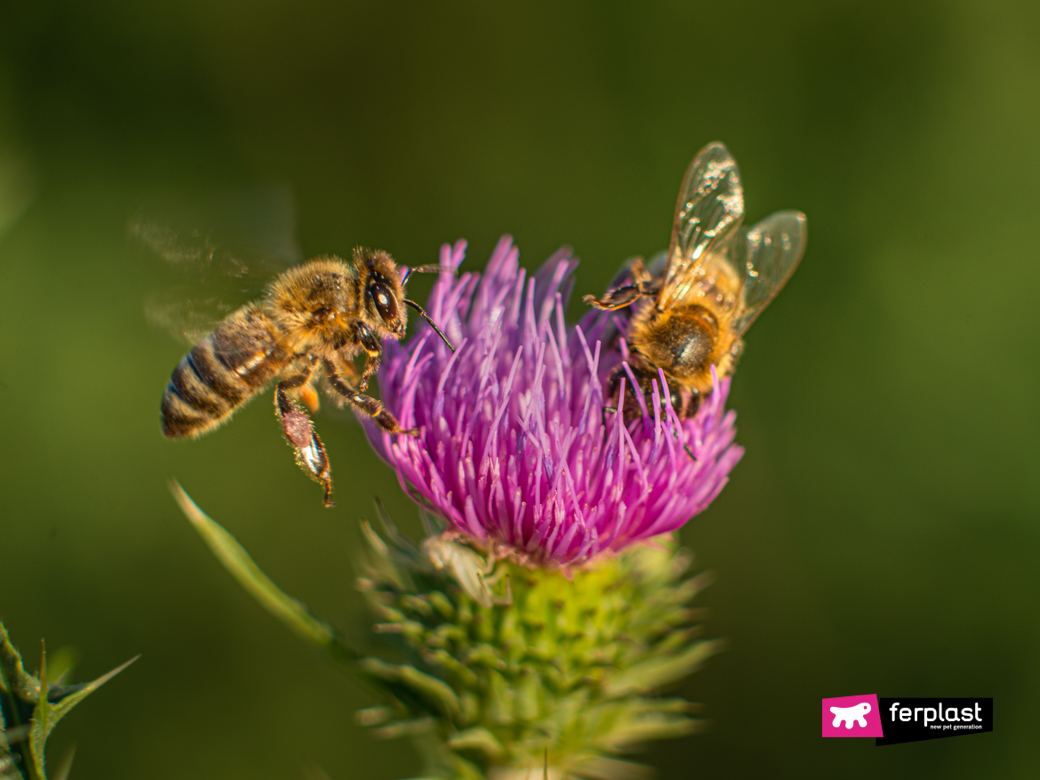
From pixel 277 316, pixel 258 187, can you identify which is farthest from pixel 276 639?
pixel 258 187

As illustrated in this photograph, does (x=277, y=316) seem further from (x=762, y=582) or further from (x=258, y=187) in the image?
(x=762, y=582)

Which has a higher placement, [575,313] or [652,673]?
[575,313]

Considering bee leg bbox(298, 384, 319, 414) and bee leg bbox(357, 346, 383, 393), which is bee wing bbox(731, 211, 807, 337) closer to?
bee leg bbox(357, 346, 383, 393)

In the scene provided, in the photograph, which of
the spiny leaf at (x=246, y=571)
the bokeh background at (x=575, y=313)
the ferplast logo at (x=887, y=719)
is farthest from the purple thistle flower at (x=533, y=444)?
the bokeh background at (x=575, y=313)

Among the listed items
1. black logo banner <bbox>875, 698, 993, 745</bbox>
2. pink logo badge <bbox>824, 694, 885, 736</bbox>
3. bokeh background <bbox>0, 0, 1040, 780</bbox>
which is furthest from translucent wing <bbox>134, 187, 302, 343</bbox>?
black logo banner <bbox>875, 698, 993, 745</bbox>

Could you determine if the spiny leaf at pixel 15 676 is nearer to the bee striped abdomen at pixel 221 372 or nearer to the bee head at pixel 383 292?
the bee striped abdomen at pixel 221 372

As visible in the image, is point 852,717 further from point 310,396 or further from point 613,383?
point 310,396

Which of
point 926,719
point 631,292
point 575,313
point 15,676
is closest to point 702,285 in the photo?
point 631,292
